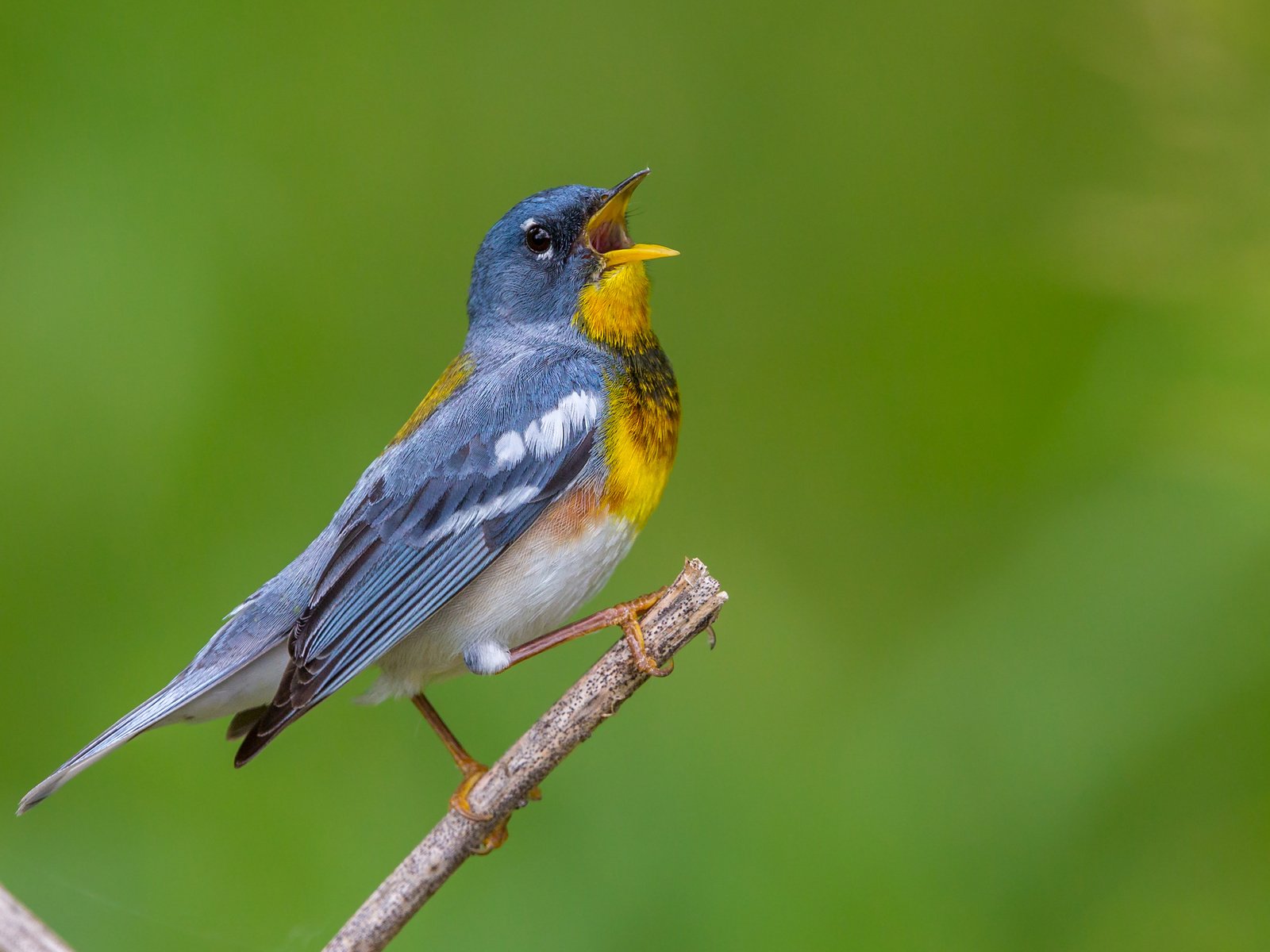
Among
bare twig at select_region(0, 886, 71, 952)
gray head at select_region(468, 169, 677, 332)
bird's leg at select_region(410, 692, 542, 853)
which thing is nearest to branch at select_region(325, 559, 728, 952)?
bird's leg at select_region(410, 692, 542, 853)

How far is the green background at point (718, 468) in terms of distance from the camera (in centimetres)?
270

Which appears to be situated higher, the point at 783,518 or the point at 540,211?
the point at 540,211

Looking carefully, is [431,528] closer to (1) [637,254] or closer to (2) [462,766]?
(2) [462,766]

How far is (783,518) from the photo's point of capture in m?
3.21

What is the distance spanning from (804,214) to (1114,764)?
162 centimetres

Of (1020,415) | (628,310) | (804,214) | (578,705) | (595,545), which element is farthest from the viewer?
(804,214)

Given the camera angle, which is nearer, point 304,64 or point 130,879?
point 130,879

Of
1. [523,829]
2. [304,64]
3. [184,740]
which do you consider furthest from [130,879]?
[304,64]

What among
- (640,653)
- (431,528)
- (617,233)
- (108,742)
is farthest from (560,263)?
(108,742)

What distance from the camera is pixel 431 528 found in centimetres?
239

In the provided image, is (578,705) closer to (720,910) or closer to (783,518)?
(720,910)

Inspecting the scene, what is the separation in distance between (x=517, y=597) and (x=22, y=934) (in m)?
1.06

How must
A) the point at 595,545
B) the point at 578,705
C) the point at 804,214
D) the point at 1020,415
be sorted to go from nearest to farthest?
1. the point at 578,705
2. the point at 595,545
3. the point at 1020,415
4. the point at 804,214

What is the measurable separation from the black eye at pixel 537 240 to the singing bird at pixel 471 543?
198mm
